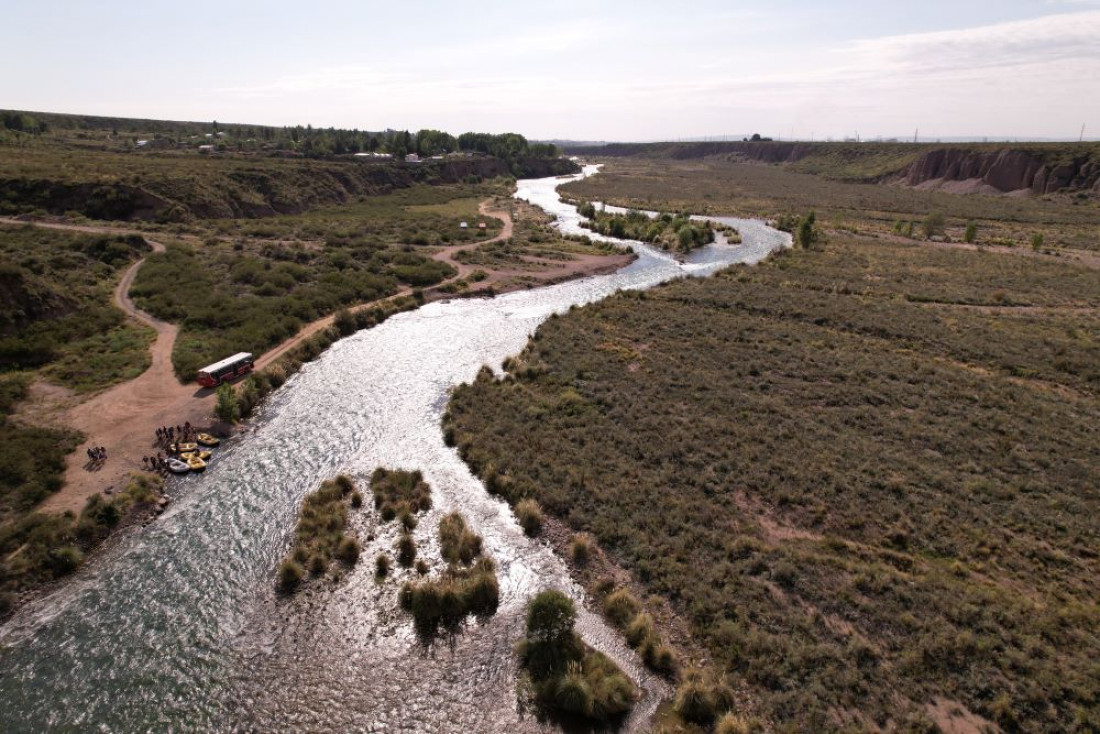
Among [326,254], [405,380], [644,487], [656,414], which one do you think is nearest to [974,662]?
[644,487]

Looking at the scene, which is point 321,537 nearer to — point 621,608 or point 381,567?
point 381,567

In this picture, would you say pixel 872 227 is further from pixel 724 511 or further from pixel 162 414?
pixel 162 414

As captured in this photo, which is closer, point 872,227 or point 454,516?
point 454,516

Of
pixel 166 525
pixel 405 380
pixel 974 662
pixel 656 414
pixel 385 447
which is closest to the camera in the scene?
pixel 974 662

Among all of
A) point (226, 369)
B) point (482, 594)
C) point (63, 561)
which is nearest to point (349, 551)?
point (482, 594)

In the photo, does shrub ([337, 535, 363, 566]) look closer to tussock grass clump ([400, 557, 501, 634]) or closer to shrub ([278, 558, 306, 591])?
shrub ([278, 558, 306, 591])

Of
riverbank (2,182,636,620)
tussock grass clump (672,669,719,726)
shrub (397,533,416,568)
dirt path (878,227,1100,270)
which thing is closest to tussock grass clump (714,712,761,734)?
tussock grass clump (672,669,719,726)
